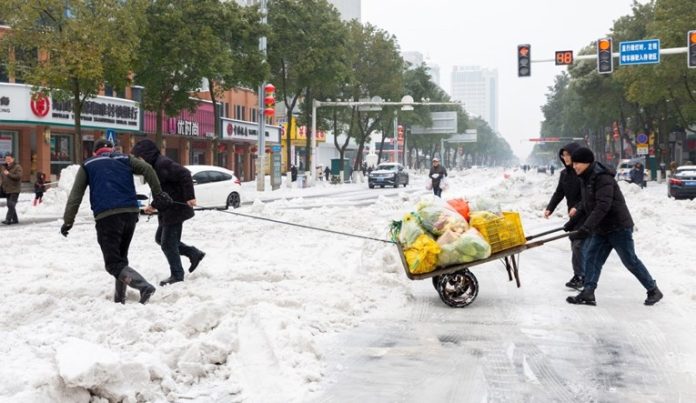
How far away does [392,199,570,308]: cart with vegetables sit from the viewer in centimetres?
752

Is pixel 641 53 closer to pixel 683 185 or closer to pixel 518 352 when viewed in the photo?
pixel 683 185

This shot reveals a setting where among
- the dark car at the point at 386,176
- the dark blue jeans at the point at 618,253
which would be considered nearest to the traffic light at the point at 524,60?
the dark blue jeans at the point at 618,253

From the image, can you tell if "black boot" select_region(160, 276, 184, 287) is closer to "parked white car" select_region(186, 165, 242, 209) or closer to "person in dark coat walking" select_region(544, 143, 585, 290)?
"person in dark coat walking" select_region(544, 143, 585, 290)

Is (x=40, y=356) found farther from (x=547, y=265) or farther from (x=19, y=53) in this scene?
(x=19, y=53)

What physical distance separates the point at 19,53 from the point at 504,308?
88.6 feet

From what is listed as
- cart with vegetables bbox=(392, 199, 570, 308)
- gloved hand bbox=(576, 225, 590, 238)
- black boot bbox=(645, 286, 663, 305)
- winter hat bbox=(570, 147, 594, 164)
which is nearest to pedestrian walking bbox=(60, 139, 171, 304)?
cart with vegetables bbox=(392, 199, 570, 308)

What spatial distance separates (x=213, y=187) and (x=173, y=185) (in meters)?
15.0

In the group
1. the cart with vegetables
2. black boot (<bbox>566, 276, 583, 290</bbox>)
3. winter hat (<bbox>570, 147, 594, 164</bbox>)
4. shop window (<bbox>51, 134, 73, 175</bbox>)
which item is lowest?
black boot (<bbox>566, 276, 583, 290</bbox>)

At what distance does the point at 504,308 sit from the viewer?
7.83 metres

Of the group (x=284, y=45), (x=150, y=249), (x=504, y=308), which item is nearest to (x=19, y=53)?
(x=284, y=45)

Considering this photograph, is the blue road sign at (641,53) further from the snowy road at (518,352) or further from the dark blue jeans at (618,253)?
the dark blue jeans at (618,253)

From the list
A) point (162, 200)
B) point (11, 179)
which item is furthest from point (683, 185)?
point (162, 200)

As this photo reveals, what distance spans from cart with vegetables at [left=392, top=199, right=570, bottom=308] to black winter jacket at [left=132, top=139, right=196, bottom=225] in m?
2.50

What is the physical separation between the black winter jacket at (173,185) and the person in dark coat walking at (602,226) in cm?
432
